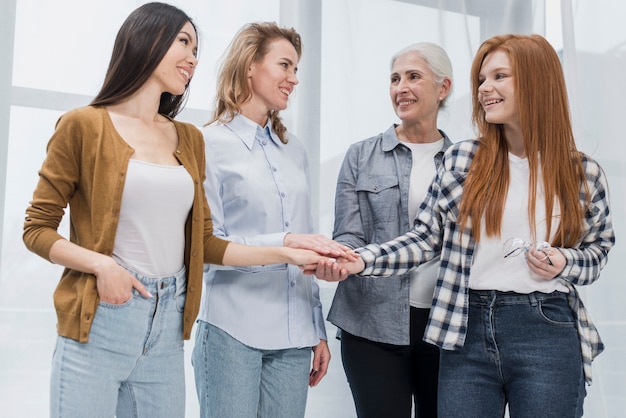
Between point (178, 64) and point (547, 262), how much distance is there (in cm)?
101

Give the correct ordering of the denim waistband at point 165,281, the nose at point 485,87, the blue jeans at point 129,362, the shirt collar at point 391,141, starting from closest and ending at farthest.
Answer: the blue jeans at point 129,362 → the denim waistband at point 165,281 → the nose at point 485,87 → the shirt collar at point 391,141

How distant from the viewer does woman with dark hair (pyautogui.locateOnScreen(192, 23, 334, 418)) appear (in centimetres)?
168

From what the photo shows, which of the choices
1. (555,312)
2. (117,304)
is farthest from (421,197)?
(117,304)

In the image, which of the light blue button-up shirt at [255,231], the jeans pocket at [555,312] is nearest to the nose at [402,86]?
the light blue button-up shirt at [255,231]

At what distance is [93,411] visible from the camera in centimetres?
131

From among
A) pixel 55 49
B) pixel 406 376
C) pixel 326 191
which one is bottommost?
pixel 406 376

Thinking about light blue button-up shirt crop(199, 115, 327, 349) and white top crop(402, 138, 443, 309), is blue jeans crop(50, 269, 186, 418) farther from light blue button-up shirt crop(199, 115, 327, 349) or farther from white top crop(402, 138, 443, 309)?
white top crop(402, 138, 443, 309)

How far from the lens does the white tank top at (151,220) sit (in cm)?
141

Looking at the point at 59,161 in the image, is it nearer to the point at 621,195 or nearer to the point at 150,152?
the point at 150,152

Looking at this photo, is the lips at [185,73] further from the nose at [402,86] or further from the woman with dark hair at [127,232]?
the nose at [402,86]

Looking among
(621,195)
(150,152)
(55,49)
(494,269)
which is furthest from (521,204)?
(55,49)

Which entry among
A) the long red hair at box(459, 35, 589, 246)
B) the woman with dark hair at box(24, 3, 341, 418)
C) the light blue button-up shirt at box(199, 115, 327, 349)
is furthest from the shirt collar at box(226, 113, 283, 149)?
the long red hair at box(459, 35, 589, 246)

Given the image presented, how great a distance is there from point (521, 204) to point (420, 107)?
0.57m

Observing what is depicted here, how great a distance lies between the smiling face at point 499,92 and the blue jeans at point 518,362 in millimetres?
470
